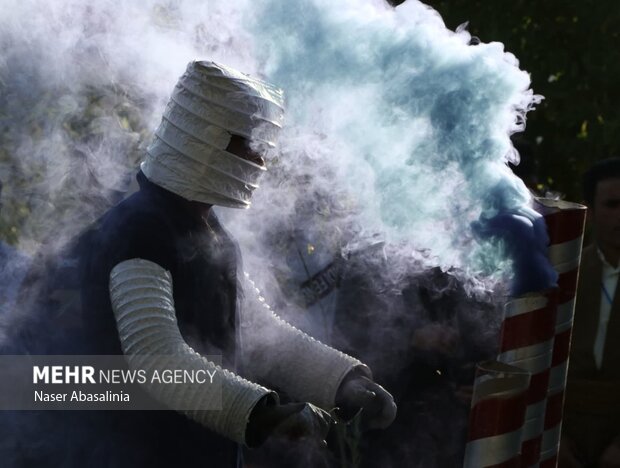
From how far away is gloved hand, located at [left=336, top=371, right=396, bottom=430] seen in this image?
3.85 m

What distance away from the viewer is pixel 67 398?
157 inches

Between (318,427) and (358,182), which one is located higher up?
(358,182)

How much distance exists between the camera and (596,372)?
5430mm

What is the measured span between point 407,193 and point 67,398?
1123 mm

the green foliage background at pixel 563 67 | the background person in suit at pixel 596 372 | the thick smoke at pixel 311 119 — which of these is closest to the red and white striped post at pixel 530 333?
the thick smoke at pixel 311 119

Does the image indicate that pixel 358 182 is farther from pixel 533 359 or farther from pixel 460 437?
pixel 460 437

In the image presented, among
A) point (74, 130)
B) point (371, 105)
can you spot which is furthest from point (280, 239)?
point (371, 105)

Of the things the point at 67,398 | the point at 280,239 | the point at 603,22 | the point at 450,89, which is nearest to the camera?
the point at 450,89

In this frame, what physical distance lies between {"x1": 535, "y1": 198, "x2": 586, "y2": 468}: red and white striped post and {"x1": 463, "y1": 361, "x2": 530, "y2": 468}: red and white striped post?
0.99 ft

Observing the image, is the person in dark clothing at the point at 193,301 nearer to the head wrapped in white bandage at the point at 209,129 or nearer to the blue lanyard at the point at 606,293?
the head wrapped in white bandage at the point at 209,129

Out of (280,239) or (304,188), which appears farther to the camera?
(280,239)

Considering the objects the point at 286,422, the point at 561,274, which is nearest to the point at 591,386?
the point at 561,274

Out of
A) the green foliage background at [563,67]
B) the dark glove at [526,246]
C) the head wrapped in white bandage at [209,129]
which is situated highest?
the green foliage background at [563,67]

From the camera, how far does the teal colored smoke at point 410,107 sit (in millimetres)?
3688
